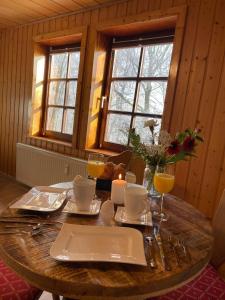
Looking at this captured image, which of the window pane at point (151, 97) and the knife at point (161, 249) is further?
the window pane at point (151, 97)

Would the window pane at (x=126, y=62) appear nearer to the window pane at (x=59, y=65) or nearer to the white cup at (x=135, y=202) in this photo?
the window pane at (x=59, y=65)

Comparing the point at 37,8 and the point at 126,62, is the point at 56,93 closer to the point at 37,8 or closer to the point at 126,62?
the point at 37,8

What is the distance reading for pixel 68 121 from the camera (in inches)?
122

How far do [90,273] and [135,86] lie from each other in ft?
7.22

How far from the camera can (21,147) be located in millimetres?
3398

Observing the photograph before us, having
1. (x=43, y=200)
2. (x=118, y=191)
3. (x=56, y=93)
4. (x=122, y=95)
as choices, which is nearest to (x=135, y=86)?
(x=122, y=95)

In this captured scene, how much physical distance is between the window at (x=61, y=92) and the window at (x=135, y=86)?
0.52 metres

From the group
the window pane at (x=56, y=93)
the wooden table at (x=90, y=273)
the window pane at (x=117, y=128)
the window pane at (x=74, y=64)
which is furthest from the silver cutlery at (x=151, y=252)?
the window pane at (x=56, y=93)

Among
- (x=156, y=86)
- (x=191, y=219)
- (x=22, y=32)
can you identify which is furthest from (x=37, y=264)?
(x=22, y=32)

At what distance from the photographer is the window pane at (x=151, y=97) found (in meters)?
2.38

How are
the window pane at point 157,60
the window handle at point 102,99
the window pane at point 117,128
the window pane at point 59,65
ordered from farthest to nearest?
the window pane at point 59,65
the window handle at point 102,99
the window pane at point 117,128
the window pane at point 157,60

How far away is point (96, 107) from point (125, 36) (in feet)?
Answer: 2.81

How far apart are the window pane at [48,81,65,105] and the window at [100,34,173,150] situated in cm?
75

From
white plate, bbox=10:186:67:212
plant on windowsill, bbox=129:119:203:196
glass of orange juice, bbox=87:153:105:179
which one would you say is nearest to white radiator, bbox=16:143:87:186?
glass of orange juice, bbox=87:153:105:179
